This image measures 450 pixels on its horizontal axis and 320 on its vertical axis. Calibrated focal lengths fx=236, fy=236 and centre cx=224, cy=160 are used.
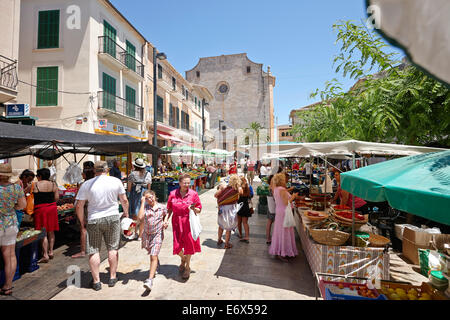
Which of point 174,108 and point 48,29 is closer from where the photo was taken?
point 48,29

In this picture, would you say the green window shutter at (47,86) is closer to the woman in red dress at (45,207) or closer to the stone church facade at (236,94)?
the woman in red dress at (45,207)

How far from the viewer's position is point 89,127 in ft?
40.9

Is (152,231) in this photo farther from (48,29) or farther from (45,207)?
(48,29)

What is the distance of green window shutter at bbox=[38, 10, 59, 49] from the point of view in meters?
12.8

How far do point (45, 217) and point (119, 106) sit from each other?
39.2ft

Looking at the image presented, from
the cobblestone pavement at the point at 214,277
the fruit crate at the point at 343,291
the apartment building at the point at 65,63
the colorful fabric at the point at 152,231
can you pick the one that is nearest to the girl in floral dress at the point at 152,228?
the colorful fabric at the point at 152,231

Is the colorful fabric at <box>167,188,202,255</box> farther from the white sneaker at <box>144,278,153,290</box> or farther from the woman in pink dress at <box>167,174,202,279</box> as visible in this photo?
the white sneaker at <box>144,278,153,290</box>

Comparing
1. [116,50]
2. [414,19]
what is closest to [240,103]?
[116,50]

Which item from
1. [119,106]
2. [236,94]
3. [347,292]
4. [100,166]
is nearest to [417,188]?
[347,292]

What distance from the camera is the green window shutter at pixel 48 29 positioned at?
12.8 m

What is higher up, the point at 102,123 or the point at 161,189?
the point at 102,123

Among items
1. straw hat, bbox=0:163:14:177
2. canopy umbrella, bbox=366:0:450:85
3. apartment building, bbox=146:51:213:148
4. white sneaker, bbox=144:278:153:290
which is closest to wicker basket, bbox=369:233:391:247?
white sneaker, bbox=144:278:153:290

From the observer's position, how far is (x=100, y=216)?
3.49 m

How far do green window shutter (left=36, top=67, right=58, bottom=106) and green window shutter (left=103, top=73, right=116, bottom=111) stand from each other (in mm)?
2327
